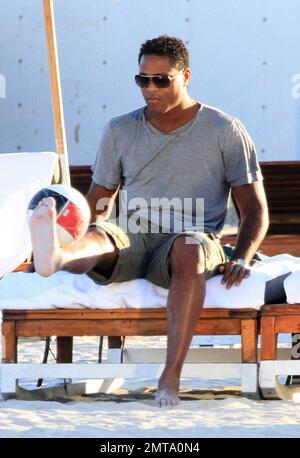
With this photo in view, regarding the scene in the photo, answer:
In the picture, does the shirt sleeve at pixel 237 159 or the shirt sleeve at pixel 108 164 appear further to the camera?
the shirt sleeve at pixel 108 164

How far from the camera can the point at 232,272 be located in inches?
169

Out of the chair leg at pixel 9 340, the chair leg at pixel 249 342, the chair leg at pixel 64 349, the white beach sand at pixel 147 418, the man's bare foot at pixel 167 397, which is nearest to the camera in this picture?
the white beach sand at pixel 147 418

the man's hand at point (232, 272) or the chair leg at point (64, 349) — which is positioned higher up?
the man's hand at point (232, 272)

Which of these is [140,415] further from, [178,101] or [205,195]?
[178,101]

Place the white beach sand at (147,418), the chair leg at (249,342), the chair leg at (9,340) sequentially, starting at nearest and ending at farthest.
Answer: the white beach sand at (147,418)
the chair leg at (249,342)
the chair leg at (9,340)

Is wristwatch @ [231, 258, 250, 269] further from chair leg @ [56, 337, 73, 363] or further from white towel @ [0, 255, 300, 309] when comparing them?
chair leg @ [56, 337, 73, 363]

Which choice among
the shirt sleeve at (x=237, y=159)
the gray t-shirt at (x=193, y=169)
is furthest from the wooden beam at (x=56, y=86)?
the shirt sleeve at (x=237, y=159)

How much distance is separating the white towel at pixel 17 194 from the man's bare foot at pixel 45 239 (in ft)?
10.3

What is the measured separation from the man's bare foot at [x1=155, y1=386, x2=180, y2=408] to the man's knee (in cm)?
39

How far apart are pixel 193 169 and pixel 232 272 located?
0.45 meters

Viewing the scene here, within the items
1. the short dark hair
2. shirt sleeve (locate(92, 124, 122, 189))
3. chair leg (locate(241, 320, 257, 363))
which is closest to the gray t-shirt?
shirt sleeve (locate(92, 124, 122, 189))

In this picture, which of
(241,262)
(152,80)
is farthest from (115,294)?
(152,80)

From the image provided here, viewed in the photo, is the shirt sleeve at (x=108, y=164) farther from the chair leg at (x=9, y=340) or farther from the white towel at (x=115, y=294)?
the chair leg at (x=9, y=340)

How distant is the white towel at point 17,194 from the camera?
7051 millimetres
